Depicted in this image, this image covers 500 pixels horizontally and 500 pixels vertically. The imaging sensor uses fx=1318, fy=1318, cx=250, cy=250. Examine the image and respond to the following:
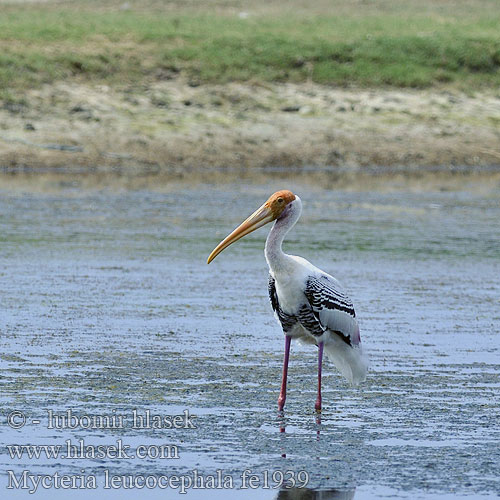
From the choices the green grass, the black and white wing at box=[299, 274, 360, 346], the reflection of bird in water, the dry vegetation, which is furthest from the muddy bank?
the reflection of bird in water

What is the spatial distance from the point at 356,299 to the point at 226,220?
6284 mm

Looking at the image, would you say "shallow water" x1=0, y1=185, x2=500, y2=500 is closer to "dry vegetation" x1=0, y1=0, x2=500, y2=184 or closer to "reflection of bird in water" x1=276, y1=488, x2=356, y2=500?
"reflection of bird in water" x1=276, y1=488, x2=356, y2=500

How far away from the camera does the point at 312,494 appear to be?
6.71m

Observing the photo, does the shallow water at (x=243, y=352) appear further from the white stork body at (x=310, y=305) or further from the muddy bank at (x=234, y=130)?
the muddy bank at (x=234, y=130)

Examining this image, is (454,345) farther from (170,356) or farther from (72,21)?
(72,21)

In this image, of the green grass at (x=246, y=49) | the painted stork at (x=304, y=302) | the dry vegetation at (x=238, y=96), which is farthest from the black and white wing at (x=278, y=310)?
the green grass at (x=246, y=49)

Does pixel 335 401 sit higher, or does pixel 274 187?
pixel 335 401

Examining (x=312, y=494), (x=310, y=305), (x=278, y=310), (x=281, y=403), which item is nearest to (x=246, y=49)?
(x=278, y=310)

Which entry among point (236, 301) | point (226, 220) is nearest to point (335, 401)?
point (236, 301)

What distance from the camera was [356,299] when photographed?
42.3 feet

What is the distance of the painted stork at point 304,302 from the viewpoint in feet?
28.2

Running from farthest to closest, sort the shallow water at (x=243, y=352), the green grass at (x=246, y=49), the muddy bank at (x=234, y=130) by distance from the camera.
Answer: the green grass at (x=246, y=49) → the muddy bank at (x=234, y=130) → the shallow water at (x=243, y=352)

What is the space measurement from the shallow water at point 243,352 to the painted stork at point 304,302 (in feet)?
0.91

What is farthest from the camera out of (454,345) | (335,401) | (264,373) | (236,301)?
(236,301)
